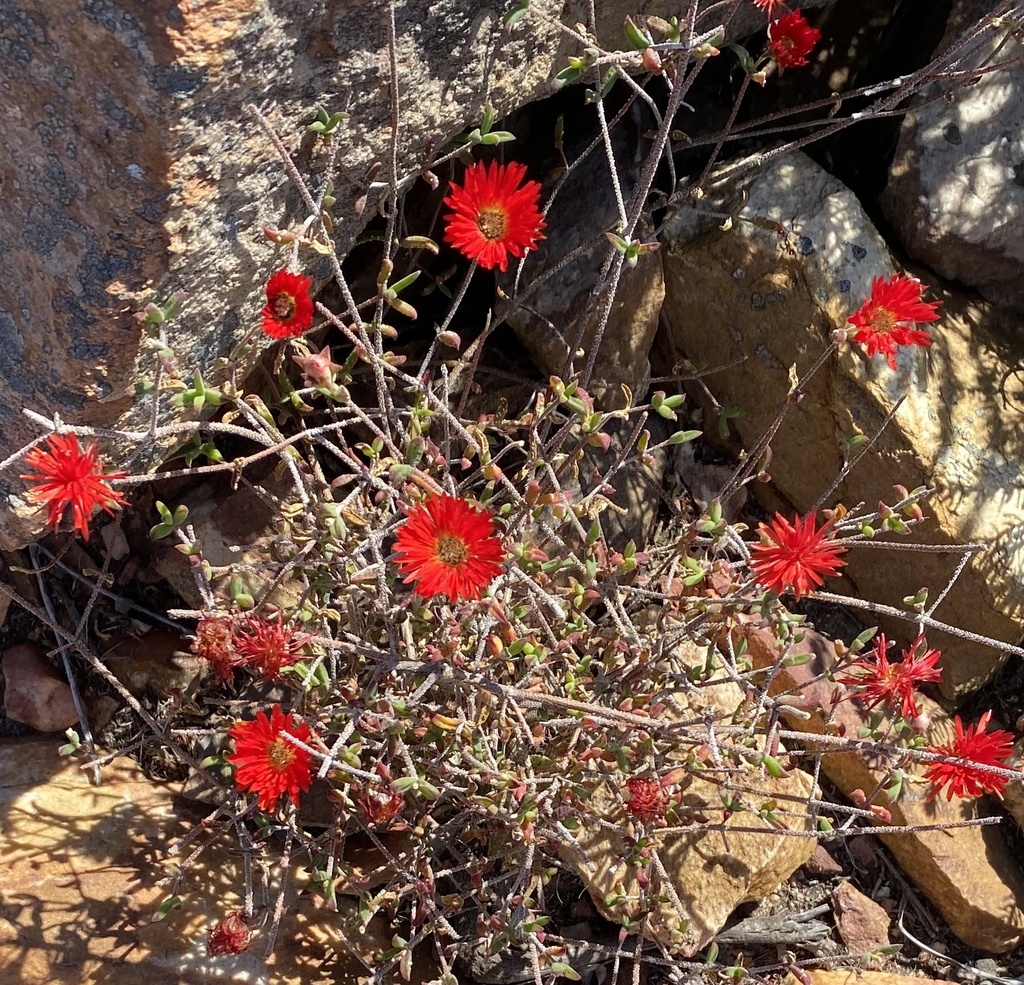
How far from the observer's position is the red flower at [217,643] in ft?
6.06

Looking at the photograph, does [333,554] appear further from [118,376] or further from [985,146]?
[985,146]

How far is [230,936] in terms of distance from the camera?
1.89 meters

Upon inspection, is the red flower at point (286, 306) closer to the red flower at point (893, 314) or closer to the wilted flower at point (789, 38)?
the red flower at point (893, 314)

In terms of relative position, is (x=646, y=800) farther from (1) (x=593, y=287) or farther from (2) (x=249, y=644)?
(1) (x=593, y=287)

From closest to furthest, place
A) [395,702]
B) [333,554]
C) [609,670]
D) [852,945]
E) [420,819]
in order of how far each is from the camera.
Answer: [395,702]
[333,554]
[420,819]
[609,670]
[852,945]

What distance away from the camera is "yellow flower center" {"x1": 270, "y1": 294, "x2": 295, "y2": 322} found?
67.2 inches

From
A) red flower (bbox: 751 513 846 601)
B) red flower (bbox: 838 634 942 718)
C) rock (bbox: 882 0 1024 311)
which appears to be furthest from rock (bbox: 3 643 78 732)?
rock (bbox: 882 0 1024 311)

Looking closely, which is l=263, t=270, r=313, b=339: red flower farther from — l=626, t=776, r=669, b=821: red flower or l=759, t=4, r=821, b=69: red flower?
l=759, t=4, r=821, b=69: red flower

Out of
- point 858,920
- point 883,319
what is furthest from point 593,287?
point 858,920

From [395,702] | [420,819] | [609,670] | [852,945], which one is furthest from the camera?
[852,945]

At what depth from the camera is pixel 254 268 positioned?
1.88m

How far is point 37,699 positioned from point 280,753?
3.27 feet

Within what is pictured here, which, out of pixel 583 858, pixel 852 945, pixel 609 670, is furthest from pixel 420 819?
pixel 852 945

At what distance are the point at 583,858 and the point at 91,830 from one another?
1.13 meters
